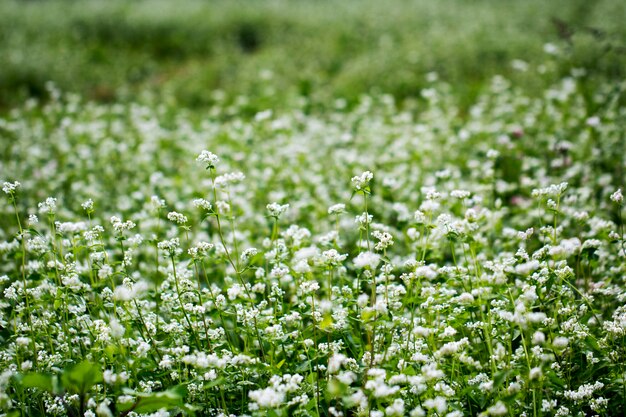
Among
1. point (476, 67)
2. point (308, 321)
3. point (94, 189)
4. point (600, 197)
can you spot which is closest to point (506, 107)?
point (600, 197)

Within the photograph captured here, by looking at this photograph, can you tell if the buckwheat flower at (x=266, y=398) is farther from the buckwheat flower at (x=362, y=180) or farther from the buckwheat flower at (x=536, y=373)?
the buckwheat flower at (x=362, y=180)

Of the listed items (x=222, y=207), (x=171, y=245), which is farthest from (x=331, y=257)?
(x=171, y=245)

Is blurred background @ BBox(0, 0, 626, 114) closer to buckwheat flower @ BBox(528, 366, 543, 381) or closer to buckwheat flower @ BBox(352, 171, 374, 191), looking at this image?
buckwheat flower @ BBox(352, 171, 374, 191)

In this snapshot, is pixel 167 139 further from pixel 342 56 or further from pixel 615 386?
pixel 615 386

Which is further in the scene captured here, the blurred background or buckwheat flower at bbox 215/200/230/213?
the blurred background

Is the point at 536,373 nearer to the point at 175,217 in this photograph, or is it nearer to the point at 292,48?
the point at 175,217

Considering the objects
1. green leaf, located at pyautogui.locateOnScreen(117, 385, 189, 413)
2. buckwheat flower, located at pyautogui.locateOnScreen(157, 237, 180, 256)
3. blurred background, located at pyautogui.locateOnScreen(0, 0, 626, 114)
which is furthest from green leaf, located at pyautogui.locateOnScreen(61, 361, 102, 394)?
blurred background, located at pyautogui.locateOnScreen(0, 0, 626, 114)
